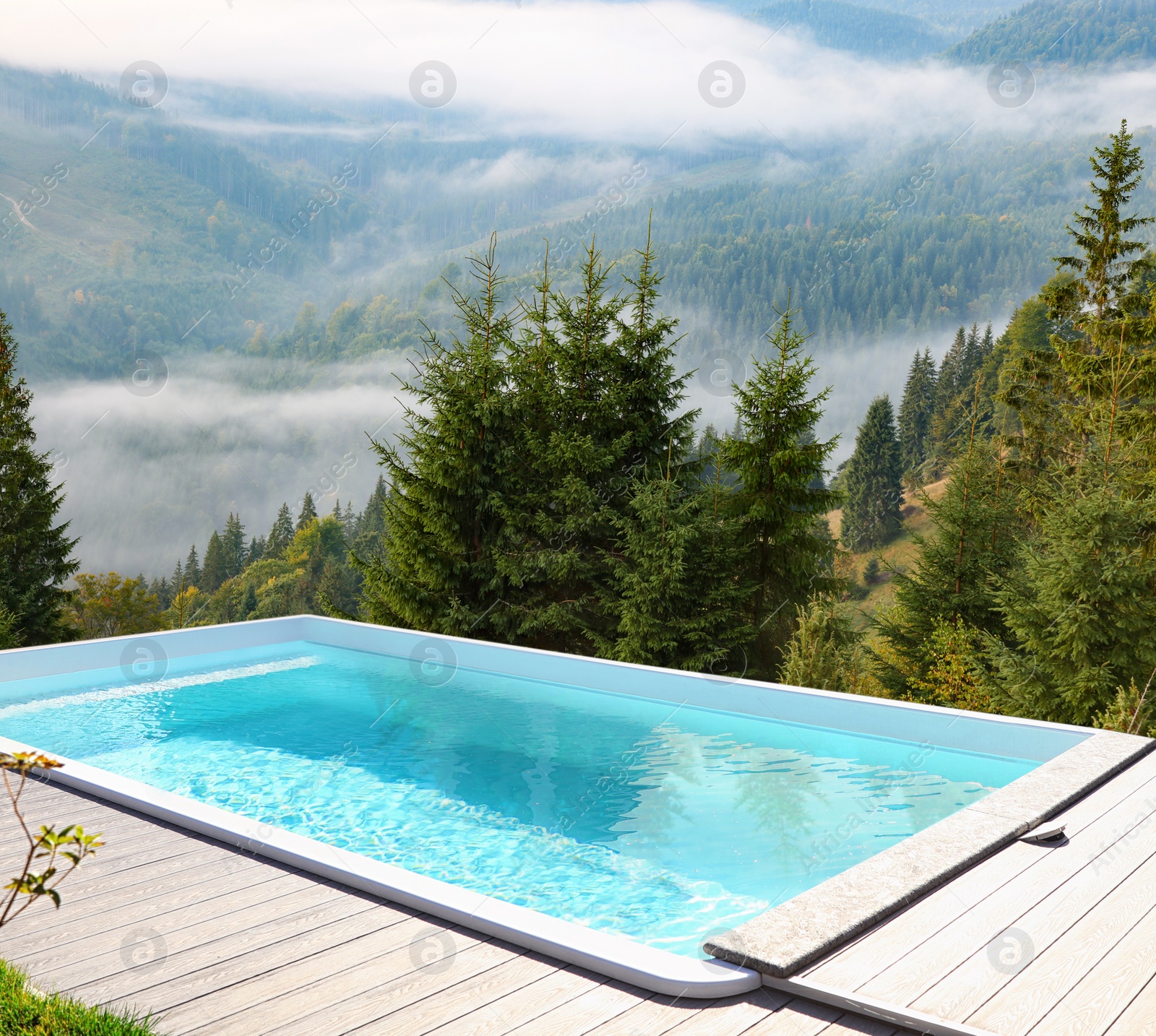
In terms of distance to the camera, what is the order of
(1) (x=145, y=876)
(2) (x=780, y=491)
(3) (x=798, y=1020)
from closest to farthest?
(3) (x=798, y=1020), (1) (x=145, y=876), (2) (x=780, y=491)

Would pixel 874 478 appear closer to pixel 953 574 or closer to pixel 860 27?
pixel 953 574

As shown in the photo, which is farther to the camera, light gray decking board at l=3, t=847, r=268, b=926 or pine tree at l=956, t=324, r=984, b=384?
pine tree at l=956, t=324, r=984, b=384

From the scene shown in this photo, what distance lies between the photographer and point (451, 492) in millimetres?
9586

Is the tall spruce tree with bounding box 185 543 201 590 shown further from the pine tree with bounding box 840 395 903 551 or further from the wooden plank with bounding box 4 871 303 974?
the wooden plank with bounding box 4 871 303 974

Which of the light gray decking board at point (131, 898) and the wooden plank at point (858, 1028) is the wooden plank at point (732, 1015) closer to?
the wooden plank at point (858, 1028)

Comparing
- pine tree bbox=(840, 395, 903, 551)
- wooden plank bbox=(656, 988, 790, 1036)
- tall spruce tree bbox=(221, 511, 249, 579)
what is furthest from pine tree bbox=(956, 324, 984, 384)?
wooden plank bbox=(656, 988, 790, 1036)

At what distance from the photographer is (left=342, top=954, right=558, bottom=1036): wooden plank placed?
2.18 m

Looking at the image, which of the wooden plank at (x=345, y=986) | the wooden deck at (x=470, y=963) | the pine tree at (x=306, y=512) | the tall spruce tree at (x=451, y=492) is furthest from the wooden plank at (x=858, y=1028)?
the pine tree at (x=306, y=512)

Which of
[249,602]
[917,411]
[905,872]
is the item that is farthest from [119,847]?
[917,411]

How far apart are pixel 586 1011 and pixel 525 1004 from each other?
145mm

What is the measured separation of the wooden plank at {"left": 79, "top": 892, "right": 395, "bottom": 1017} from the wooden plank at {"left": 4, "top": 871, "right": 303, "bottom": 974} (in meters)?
0.18

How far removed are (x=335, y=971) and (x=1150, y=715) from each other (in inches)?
251

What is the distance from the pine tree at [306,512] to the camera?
4225cm

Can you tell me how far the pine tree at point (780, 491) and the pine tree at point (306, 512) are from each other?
3546 centimetres
